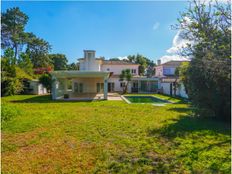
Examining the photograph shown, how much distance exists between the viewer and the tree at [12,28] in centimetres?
5122

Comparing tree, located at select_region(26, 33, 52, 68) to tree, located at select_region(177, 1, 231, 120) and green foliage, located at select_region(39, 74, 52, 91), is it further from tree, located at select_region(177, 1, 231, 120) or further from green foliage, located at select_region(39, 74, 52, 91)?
tree, located at select_region(177, 1, 231, 120)

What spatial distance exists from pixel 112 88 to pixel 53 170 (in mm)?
37587

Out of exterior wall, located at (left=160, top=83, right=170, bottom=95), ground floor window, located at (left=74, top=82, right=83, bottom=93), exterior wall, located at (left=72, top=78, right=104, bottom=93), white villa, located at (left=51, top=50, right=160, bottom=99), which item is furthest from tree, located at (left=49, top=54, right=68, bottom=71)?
exterior wall, located at (left=160, top=83, right=170, bottom=95)

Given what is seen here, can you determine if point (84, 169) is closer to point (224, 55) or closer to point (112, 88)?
point (224, 55)

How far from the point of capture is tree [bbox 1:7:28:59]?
5122cm

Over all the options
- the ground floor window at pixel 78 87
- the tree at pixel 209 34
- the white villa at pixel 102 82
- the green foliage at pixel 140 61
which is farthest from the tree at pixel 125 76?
the tree at pixel 209 34

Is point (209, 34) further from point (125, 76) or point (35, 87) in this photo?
point (35, 87)

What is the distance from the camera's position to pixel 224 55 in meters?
4.88

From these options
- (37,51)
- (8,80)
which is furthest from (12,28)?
(8,80)

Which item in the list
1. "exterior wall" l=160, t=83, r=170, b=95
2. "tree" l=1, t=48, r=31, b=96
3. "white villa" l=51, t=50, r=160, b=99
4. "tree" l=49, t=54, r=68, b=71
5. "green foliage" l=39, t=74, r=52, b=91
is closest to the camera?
"tree" l=1, t=48, r=31, b=96

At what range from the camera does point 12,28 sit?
51938mm

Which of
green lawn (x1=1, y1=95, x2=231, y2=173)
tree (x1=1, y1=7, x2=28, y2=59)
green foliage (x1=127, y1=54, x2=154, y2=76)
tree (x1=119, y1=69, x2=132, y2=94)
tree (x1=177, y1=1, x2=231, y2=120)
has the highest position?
tree (x1=1, y1=7, x2=28, y2=59)

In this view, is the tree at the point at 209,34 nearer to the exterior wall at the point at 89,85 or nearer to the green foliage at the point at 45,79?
the exterior wall at the point at 89,85

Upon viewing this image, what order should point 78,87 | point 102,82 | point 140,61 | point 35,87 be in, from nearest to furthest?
point 35,87, point 78,87, point 102,82, point 140,61
